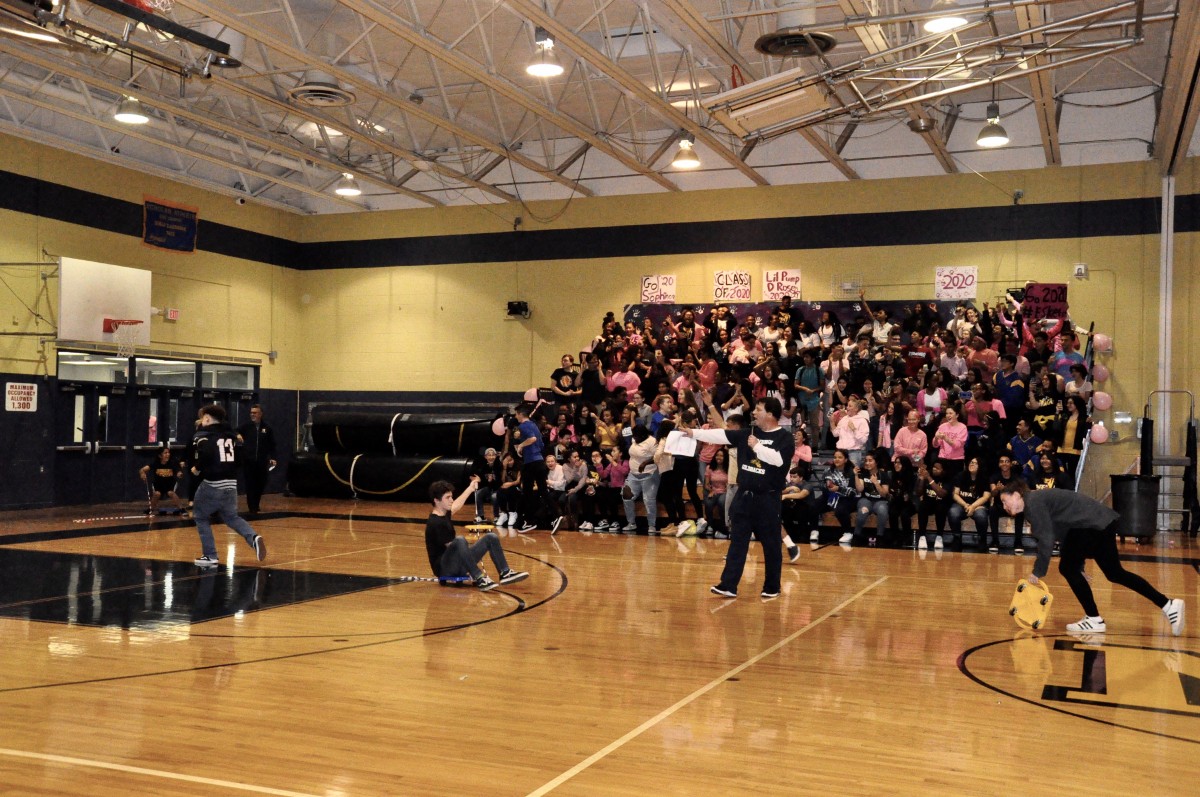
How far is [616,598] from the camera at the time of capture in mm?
10305

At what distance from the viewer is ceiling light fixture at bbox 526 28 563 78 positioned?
1345 centimetres

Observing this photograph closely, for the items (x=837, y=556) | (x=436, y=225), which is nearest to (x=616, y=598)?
(x=837, y=556)

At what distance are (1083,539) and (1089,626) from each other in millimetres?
721

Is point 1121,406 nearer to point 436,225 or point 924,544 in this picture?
point 924,544

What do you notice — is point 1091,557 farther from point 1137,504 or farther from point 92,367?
point 92,367

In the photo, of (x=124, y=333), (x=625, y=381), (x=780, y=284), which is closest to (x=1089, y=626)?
(x=625, y=381)

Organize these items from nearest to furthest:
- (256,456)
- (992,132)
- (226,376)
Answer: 1. (992,132)
2. (256,456)
3. (226,376)

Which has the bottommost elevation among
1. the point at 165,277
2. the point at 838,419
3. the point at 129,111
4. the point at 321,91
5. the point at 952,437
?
the point at 952,437

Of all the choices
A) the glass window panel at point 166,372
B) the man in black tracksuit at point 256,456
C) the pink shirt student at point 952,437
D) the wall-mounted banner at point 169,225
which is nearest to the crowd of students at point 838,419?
the pink shirt student at point 952,437

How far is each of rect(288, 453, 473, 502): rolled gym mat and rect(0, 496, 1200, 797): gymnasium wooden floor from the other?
8715 millimetres

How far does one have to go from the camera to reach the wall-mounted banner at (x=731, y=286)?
22.1 meters

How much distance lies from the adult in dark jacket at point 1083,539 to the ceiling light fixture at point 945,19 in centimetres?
521

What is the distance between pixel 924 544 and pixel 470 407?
11.5 metres

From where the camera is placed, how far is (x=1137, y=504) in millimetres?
15102
